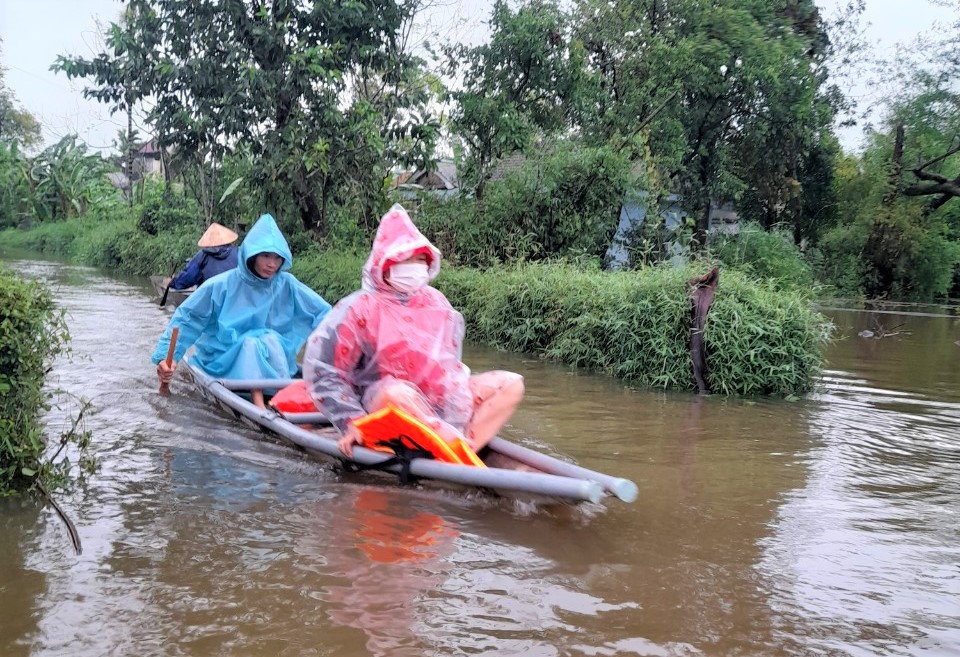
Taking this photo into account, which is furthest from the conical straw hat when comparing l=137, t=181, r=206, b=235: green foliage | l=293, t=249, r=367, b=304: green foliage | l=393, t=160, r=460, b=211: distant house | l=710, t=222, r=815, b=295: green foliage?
l=137, t=181, r=206, b=235: green foliage

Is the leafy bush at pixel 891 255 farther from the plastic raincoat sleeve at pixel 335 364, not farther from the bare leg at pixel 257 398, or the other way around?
the plastic raincoat sleeve at pixel 335 364

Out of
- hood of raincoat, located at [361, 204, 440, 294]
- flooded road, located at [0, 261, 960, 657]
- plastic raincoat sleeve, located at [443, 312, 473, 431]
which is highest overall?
hood of raincoat, located at [361, 204, 440, 294]

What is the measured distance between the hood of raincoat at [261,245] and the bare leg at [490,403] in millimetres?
2081

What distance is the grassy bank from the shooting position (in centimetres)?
841

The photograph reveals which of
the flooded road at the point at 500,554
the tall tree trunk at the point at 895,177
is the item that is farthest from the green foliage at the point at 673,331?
the tall tree trunk at the point at 895,177

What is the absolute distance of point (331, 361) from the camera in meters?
4.72

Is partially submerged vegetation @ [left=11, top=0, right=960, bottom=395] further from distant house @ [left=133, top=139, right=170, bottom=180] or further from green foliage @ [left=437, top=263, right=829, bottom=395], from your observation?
distant house @ [left=133, top=139, right=170, bottom=180]

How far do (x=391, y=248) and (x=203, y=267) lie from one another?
16.6 feet

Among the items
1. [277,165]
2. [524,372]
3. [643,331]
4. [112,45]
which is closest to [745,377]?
[643,331]

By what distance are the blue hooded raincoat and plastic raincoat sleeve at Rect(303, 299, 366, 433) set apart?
179 centimetres

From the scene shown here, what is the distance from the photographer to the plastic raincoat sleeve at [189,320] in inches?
253

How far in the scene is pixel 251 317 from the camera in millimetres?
6570

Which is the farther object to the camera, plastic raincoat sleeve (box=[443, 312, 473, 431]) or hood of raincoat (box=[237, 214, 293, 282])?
hood of raincoat (box=[237, 214, 293, 282])

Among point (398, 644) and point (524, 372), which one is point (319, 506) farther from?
point (524, 372)
